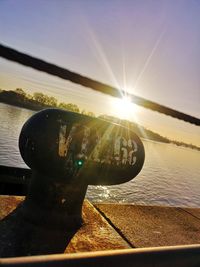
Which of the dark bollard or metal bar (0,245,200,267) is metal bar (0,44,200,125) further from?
metal bar (0,245,200,267)

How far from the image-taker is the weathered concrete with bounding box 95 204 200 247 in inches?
97.6

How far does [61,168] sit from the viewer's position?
2012mm

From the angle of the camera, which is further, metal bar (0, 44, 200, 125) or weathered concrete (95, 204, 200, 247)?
weathered concrete (95, 204, 200, 247)

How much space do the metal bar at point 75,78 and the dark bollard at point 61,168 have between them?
245 mm

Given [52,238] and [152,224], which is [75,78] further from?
[152,224]

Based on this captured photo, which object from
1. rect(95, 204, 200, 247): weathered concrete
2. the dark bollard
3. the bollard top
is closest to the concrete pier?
rect(95, 204, 200, 247): weathered concrete

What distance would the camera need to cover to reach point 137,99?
221 centimetres

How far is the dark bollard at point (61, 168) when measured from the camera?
78.1 inches

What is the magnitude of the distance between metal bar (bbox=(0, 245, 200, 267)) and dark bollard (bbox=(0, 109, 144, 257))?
3.31 feet

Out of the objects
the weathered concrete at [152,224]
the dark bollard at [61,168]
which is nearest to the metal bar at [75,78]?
the dark bollard at [61,168]

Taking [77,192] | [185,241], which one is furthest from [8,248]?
[185,241]

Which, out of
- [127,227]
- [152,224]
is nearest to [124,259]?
[127,227]

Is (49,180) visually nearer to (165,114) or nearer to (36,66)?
(36,66)

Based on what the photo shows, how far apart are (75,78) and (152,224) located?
1734 mm
